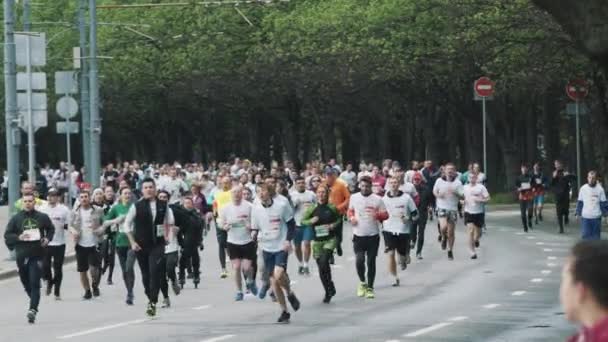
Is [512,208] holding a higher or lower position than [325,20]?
lower

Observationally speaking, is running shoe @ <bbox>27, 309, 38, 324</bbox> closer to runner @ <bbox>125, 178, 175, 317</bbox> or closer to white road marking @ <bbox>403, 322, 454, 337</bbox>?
runner @ <bbox>125, 178, 175, 317</bbox>

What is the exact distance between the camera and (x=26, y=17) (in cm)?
3947

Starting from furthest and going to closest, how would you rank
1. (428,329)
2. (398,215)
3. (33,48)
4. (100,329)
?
(33,48)
(398,215)
(100,329)
(428,329)

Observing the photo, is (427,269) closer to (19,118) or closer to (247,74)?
(19,118)

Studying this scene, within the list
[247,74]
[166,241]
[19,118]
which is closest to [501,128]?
[247,74]

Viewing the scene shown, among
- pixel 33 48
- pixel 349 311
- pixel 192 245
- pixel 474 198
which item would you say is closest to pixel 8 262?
pixel 33 48

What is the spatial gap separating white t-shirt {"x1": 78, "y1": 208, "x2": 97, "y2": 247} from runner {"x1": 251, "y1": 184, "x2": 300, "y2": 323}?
140 inches

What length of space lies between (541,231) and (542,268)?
38.7 ft

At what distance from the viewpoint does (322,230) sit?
21.2m

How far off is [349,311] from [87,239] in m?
4.56

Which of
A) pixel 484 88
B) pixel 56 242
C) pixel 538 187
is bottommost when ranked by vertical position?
pixel 56 242

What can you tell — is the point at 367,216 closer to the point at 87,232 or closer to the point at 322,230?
the point at 322,230

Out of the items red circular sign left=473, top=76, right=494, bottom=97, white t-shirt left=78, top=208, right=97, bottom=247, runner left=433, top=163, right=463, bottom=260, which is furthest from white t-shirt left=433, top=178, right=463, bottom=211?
red circular sign left=473, top=76, right=494, bottom=97

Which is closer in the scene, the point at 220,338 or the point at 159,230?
the point at 220,338
